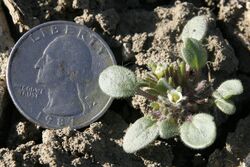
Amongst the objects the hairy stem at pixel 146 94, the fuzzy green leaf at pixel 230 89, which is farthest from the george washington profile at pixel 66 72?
the fuzzy green leaf at pixel 230 89

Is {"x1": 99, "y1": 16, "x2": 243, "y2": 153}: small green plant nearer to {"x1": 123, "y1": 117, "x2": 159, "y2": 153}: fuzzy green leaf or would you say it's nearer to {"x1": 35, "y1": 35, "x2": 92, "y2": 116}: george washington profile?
{"x1": 123, "y1": 117, "x2": 159, "y2": 153}: fuzzy green leaf

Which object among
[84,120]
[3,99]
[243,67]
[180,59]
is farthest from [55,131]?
[243,67]

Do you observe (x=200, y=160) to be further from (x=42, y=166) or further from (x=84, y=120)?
(x=42, y=166)

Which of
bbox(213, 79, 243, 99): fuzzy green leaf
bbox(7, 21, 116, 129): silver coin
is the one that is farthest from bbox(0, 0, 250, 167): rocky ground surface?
bbox(213, 79, 243, 99): fuzzy green leaf

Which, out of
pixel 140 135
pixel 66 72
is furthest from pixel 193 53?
pixel 66 72

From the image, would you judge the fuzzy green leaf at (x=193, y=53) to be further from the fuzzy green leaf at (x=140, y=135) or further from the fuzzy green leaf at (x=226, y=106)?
the fuzzy green leaf at (x=140, y=135)

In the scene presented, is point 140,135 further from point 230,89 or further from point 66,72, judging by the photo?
point 66,72
